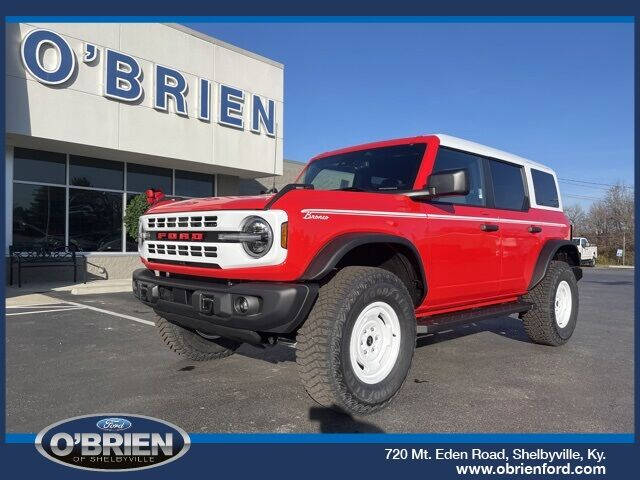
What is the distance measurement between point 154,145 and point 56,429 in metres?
11.1

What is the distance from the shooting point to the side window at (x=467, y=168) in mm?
4250

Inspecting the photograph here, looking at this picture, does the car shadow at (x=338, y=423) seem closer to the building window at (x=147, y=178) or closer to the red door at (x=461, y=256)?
the red door at (x=461, y=256)

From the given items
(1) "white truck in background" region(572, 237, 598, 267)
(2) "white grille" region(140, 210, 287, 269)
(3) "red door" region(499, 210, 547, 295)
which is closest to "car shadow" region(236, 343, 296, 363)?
(2) "white grille" region(140, 210, 287, 269)

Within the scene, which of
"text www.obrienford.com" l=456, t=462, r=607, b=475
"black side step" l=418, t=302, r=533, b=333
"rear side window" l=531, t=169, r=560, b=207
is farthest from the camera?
"rear side window" l=531, t=169, r=560, b=207

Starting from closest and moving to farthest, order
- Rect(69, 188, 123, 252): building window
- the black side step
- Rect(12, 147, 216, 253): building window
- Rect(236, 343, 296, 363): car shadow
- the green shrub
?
1. the black side step
2. Rect(236, 343, 296, 363): car shadow
3. Rect(12, 147, 216, 253): building window
4. the green shrub
5. Rect(69, 188, 123, 252): building window

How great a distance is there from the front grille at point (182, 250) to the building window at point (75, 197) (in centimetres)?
1048

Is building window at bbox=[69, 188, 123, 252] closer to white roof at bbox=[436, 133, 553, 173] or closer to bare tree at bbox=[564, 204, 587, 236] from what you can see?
white roof at bbox=[436, 133, 553, 173]

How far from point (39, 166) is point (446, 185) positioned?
12.3 metres

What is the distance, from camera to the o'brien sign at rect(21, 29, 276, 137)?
36.2 feet

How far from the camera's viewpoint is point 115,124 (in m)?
12.4

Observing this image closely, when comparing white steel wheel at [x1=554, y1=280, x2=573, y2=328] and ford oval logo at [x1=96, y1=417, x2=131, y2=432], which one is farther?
white steel wheel at [x1=554, y1=280, x2=573, y2=328]

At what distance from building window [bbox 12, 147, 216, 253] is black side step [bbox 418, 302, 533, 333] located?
11798 millimetres

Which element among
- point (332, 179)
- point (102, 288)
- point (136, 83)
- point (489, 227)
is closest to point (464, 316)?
point (489, 227)

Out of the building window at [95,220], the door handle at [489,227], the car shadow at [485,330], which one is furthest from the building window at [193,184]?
the door handle at [489,227]
